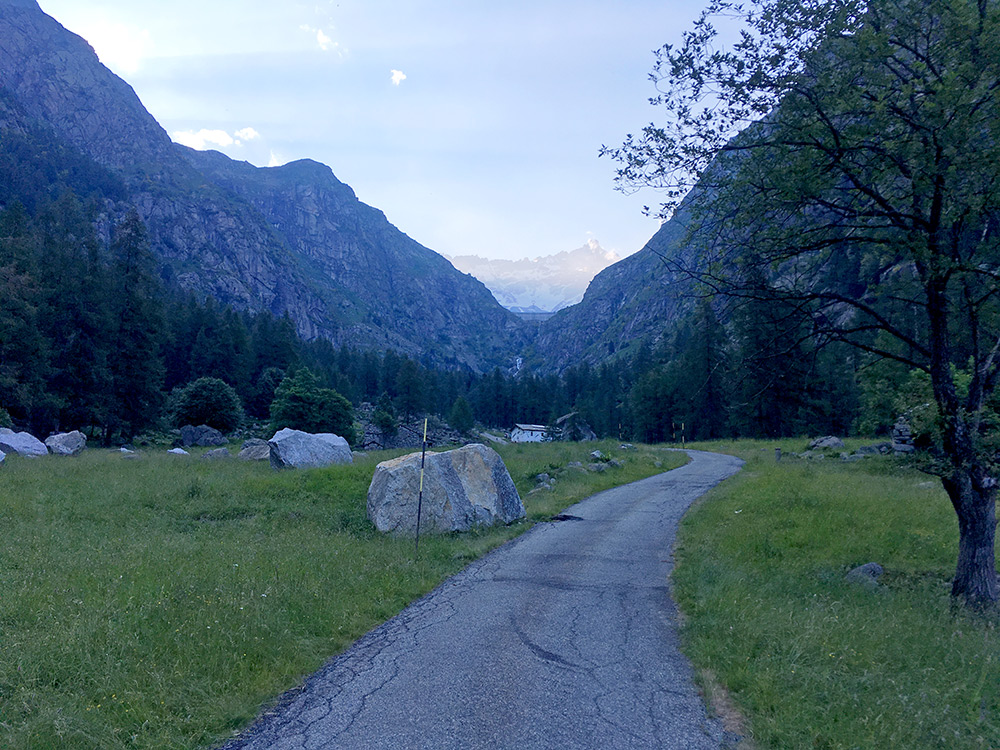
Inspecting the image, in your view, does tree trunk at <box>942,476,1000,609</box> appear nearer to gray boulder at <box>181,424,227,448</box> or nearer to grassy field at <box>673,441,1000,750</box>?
grassy field at <box>673,441,1000,750</box>

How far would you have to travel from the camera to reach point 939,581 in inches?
410

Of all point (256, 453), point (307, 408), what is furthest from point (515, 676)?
point (307, 408)

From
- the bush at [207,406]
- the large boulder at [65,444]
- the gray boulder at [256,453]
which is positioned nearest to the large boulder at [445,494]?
the gray boulder at [256,453]

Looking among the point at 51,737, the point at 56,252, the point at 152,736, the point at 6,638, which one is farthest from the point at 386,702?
the point at 56,252

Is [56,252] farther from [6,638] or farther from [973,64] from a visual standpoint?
[973,64]

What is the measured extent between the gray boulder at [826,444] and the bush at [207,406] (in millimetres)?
53364

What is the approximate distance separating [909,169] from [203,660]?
36.4 ft

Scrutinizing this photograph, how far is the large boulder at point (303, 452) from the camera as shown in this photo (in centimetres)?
2320

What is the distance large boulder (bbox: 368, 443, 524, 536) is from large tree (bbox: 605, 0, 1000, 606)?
338 inches

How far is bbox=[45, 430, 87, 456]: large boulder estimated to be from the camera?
31134 millimetres

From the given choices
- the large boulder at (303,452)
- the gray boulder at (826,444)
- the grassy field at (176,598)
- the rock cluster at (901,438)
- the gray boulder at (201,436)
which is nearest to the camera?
the grassy field at (176,598)

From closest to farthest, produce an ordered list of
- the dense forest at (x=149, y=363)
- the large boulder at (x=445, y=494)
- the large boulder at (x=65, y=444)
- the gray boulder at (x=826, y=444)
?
the large boulder at (x=445, y=494), the dense forest at (x=149, y=363), the large boulder at (x=65, y=444), the gray boulder at (x=826, y=444)

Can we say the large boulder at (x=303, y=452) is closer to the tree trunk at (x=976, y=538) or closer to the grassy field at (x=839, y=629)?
the grassy field at (x=839, y=629)

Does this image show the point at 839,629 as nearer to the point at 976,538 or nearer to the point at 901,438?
the point at 976,538
